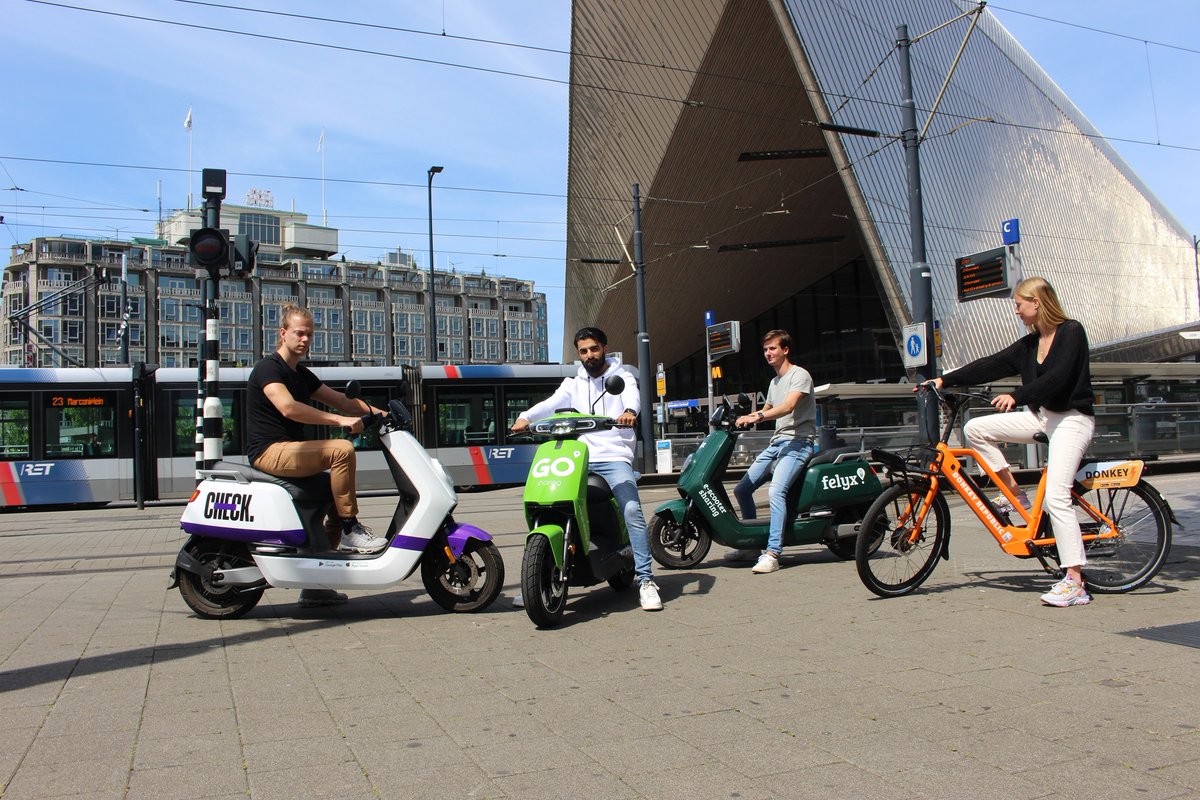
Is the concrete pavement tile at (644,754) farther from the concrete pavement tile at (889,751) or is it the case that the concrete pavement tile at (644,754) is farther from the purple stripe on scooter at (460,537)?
the purple stripe on scooter at (460,537)

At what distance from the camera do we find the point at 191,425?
17953mm

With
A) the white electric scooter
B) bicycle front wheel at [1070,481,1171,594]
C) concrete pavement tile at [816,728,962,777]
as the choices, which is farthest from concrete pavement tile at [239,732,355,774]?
bicycle front wheel at [1070,481,1171,594]

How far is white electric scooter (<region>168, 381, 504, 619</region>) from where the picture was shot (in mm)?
5086

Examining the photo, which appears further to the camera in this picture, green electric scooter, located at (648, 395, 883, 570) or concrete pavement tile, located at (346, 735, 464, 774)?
green electric scooter, located at (648, 395, 883, 570)

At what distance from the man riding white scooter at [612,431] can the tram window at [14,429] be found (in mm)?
14938

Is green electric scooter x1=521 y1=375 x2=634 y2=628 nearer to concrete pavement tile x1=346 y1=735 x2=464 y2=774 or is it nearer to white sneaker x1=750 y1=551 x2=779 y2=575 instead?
white sneaker x1=750 y1=551 x2=779 y2=575

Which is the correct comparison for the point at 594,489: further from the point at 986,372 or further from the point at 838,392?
the point at 838,392

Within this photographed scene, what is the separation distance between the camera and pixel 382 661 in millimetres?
4246

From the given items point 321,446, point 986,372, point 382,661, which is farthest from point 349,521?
point 986,372

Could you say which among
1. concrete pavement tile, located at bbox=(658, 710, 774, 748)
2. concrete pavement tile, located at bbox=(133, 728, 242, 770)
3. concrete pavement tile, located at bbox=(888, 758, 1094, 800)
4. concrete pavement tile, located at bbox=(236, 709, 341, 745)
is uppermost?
concrete pavement tile, located at bbox=(133, 728, 242, 770)

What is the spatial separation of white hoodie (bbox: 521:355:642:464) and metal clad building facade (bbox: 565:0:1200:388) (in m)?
18.2

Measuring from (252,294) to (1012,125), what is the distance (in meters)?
79.3

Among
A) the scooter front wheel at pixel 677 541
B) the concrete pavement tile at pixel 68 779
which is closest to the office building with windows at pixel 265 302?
the scooter front wheel at pixel 677 541

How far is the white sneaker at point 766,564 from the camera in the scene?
6.50 m
